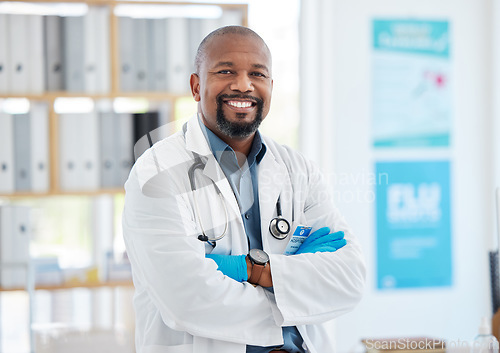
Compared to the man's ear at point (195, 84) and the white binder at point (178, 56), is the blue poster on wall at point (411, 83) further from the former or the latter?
the man's ear at point (195, 84)

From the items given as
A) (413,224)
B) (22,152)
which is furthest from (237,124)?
(413,224)

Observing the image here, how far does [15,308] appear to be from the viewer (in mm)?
3109

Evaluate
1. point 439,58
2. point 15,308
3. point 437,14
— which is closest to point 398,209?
point 439,58

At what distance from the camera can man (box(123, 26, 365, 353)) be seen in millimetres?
1404

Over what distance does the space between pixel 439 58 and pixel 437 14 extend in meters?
0.26

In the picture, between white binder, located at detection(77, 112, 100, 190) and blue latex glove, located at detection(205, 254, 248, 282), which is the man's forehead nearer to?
blue latex glove, located at detection(205, 254, 248, 282)

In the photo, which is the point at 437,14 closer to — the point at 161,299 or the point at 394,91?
the point at 394,91

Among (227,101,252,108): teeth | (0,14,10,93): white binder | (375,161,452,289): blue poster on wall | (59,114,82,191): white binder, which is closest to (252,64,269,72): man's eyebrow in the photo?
(227,101,252,108): teeth

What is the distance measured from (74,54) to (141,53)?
33 cm

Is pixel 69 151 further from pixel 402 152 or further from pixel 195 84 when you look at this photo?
pixel 402 152

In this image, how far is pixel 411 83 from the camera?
319 cm

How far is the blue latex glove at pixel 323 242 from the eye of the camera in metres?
1.59

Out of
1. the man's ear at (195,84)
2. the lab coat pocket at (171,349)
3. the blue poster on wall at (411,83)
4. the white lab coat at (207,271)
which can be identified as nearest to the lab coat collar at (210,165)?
the white lab coat at (207,271)

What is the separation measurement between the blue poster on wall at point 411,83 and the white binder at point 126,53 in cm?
139
